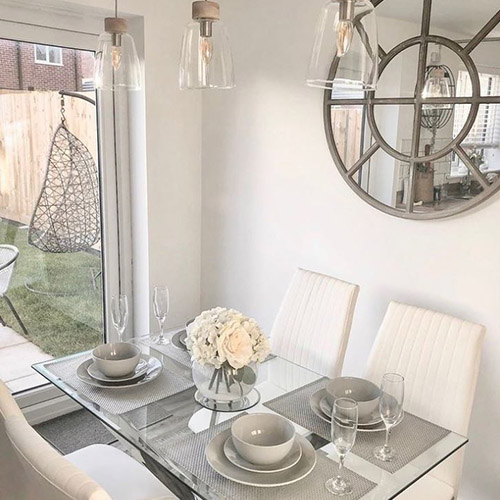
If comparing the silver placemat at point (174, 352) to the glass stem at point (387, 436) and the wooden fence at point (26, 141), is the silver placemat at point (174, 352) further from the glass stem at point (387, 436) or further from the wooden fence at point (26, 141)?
the wooden fence at point (26, 141)

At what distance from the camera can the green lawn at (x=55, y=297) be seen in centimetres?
299

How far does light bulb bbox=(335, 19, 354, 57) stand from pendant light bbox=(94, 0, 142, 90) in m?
0.77

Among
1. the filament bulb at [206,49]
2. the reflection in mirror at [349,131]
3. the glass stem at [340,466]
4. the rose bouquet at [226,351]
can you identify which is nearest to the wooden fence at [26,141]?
the reflection in mirror at [349,131]

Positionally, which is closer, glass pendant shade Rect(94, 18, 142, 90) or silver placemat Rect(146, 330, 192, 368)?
glass pendant shade Rect(94, 18, 142, 90)

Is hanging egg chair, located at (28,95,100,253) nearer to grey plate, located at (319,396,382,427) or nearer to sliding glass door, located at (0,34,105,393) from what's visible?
sliding glass door, located at (0,34,105,393)

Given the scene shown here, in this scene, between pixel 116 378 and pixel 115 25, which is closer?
pixel 115 25

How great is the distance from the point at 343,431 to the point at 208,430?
0.47m

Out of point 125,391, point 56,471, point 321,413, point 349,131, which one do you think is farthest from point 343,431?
point 349,131

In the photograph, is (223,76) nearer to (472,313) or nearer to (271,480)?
(271,480)

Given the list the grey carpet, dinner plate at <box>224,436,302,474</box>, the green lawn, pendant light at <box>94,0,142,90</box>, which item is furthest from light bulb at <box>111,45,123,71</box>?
the grey carpet

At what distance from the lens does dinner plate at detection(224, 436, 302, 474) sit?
59.7 inches

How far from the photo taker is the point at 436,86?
7.47ft

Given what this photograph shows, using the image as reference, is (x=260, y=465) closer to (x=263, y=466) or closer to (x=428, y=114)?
(x=263, y=466)

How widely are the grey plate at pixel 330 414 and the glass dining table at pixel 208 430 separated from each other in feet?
0.09
